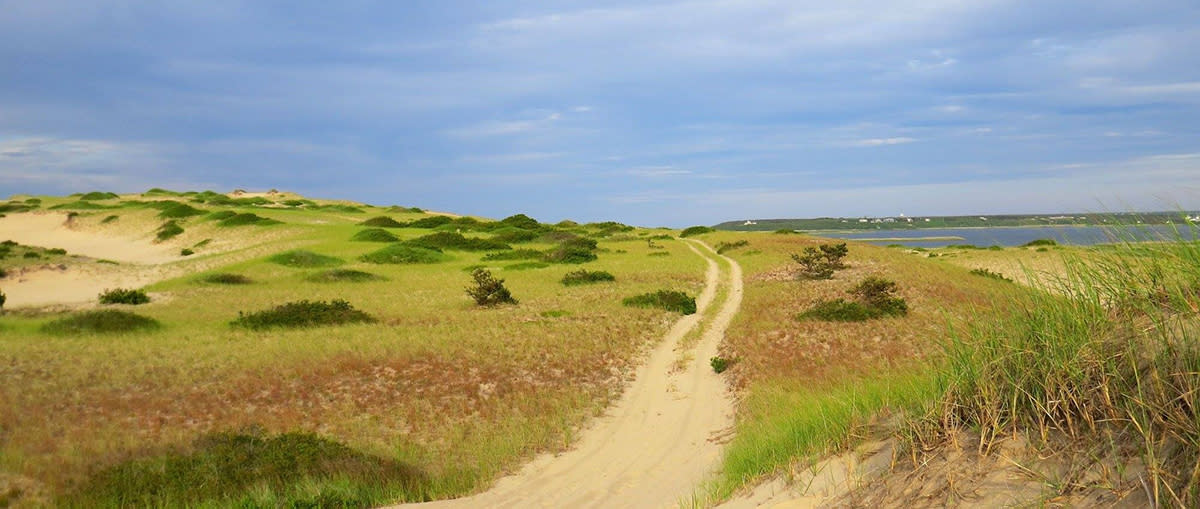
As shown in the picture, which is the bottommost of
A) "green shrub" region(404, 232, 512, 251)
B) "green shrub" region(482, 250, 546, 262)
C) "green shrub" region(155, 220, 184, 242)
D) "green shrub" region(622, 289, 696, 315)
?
"green shrub" region(622, 289, 696, 315)

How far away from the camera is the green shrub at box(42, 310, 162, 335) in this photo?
66.4 ft

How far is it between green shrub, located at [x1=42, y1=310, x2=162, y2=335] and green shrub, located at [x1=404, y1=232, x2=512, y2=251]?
26845 mm

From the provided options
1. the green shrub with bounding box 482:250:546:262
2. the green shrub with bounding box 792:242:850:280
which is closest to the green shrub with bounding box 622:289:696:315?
the green shrub with bounding box 792:242:850:280

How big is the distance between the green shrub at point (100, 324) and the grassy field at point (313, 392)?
1.36 feet

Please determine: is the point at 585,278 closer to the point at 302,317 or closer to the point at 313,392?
the point at 302,317

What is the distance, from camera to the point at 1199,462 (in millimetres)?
4324

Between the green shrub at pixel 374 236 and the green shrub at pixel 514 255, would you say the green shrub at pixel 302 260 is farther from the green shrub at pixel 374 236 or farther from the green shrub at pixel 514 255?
the green shrub at pixel 374 236

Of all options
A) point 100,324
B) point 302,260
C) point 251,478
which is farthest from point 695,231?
point 251,478

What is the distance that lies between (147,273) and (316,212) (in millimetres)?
41173

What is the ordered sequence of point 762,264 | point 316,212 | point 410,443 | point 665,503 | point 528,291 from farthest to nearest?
point 316,212
point 762,264
point 528,291
point 410,443
point 665,503

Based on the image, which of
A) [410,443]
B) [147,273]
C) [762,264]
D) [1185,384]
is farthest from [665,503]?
[147,273]

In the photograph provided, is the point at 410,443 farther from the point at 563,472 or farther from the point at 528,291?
the point at 528,291

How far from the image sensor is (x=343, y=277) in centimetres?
3409

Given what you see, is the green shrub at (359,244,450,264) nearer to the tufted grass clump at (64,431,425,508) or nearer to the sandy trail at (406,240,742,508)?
the sandy trail at (406,240,742,508)
